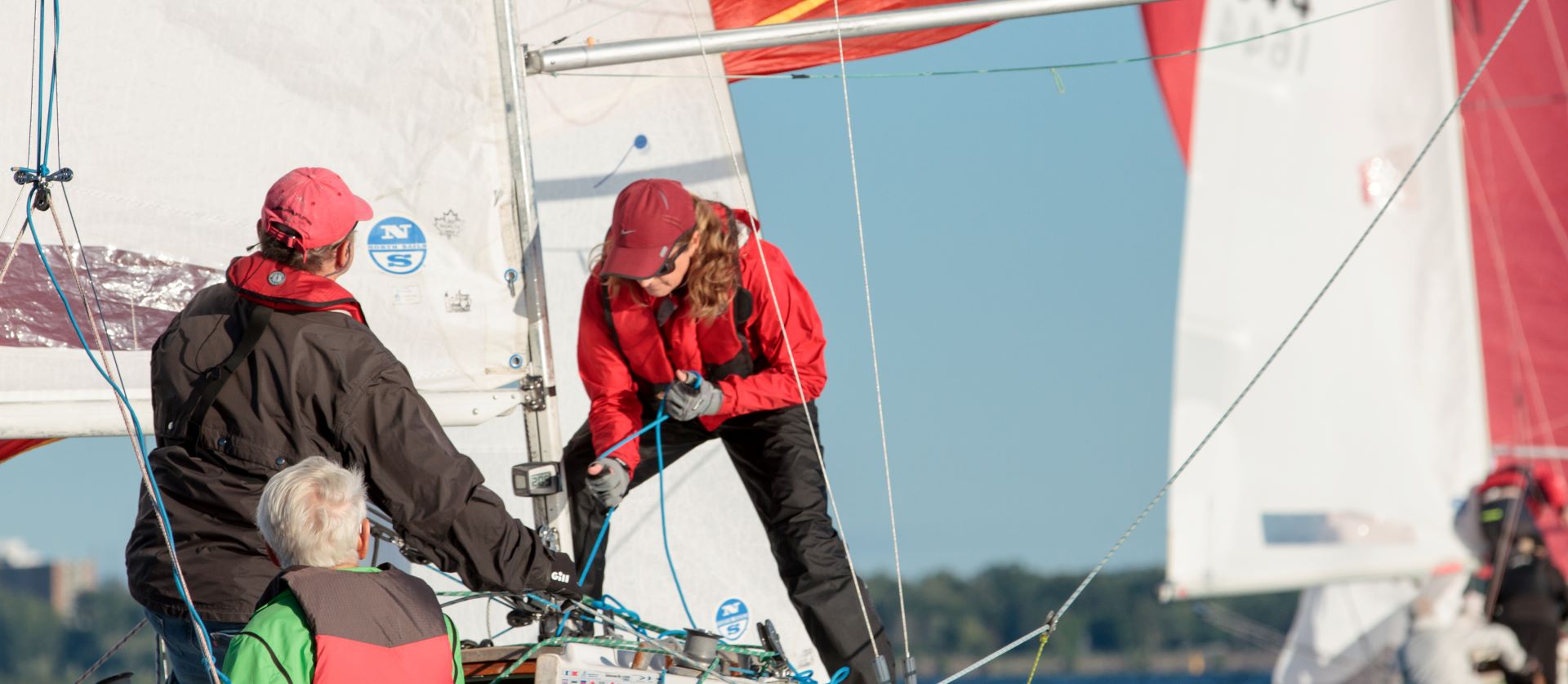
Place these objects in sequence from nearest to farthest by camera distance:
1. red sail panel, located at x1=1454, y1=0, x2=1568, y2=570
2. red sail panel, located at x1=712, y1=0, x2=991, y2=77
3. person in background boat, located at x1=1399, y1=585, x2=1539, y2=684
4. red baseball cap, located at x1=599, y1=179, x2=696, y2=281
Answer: red baseball cap, located at x1=599, y1=179, x2=696, y2=281, red sail panel, located at x1=712, y1=0, x2=991, y2=77, person in background boat, located at x1=1399, y1=585, x2=1539, y2=684, red sail panel, located at x1=1454, y1=0, x2=1568, y2=570

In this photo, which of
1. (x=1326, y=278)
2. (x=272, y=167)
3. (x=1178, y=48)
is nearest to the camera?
(x=272, y=167)

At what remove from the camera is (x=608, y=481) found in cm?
366

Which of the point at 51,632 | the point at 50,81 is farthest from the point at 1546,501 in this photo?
the point at 51,632

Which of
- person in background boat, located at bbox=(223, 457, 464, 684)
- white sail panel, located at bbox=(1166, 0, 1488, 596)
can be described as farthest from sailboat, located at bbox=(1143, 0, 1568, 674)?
person in background boat, located at bbox=(223, 457, 464, 684)

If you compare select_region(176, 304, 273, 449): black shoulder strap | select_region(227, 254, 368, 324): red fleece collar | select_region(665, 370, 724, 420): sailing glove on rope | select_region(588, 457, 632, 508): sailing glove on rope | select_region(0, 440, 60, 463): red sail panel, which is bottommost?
select_region(588, 457, 632, 508): sailing glove on rope

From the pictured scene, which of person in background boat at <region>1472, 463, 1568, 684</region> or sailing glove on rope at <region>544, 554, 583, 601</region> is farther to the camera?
person in background boat at <region>1472, 463, 1568, 684</region>

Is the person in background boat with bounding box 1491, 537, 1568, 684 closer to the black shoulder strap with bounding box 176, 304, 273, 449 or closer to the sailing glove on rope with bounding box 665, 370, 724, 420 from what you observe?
the sailing glove on rope with bounding box 665, 370, 724, 420

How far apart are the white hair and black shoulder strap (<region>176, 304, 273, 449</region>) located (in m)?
0.38

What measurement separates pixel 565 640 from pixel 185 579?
0.66 m

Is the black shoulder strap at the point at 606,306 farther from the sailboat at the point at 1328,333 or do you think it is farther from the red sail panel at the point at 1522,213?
the red sail panel at the point at 1522,213

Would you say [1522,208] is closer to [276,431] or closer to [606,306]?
[606,306]

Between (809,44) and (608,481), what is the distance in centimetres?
197

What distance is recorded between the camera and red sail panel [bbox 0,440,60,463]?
13.6 feet

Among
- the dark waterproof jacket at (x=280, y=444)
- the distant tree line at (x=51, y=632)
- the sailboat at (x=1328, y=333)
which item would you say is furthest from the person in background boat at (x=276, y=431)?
the distant tree line at (x=51, y=632)
